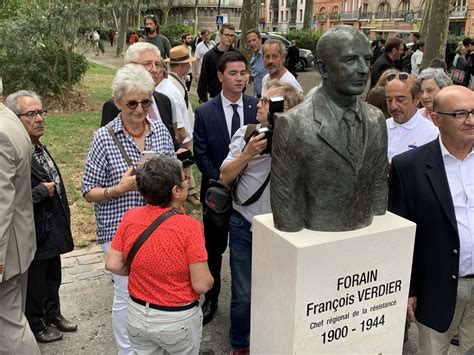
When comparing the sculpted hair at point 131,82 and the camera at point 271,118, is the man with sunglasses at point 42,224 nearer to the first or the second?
the sculpted hair at point 131,82

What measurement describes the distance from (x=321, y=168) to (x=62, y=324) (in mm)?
2609

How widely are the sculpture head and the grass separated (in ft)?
12.9

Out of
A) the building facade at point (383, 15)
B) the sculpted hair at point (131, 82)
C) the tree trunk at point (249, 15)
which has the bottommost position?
the sculpted hair at point (131, 82)

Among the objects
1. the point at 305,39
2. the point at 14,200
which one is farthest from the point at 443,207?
the point at 305,39

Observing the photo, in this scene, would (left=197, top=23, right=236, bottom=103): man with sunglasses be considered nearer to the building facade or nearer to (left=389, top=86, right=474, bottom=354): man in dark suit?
(left=389, top=86, right=474, bottom=354): man in dark suit

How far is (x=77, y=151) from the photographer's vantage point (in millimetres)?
8727

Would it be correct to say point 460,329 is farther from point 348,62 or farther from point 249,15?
point 249,15

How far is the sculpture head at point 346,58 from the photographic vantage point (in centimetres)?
219

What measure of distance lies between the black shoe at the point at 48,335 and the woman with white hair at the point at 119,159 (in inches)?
31.5

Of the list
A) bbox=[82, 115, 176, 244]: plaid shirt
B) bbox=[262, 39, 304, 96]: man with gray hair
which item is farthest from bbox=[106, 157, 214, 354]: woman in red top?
bbox=[262, 39, 304, 96]: man with gray hair

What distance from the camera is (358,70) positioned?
221cm

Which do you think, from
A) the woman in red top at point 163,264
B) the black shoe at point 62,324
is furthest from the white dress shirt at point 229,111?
the black shoe at point 62,324

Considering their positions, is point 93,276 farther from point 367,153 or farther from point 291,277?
point 367,153

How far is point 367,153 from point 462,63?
12.8m
